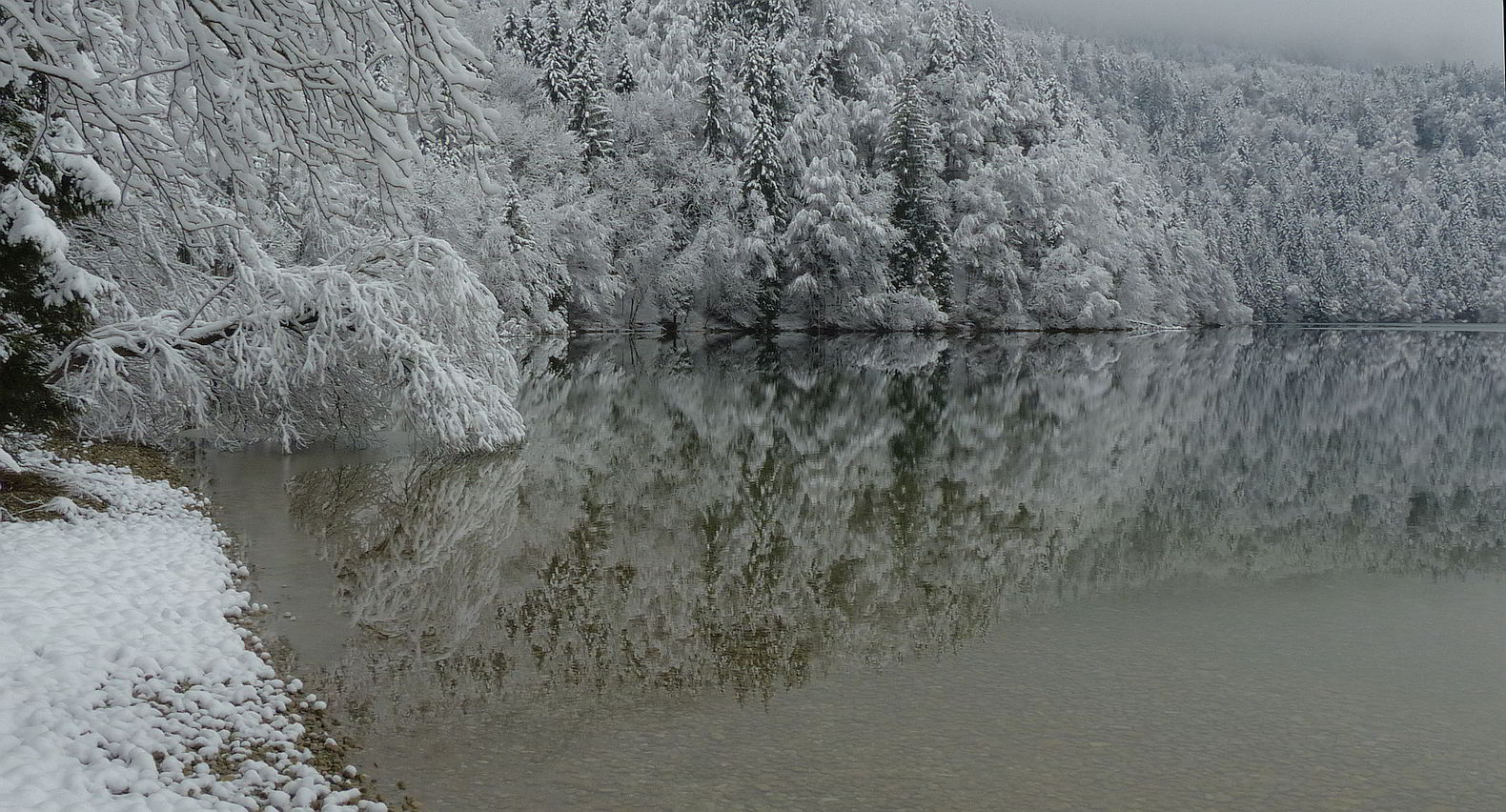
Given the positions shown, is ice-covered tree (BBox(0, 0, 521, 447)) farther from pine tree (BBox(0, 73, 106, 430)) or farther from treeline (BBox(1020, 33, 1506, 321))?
treeline (BBox(1020, 33, 1506, 321))

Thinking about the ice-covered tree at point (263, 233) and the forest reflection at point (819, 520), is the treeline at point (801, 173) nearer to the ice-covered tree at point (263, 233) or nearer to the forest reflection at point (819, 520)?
the forest reflection at point (819, 520)

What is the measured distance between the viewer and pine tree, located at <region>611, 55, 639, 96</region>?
50344 millimetres

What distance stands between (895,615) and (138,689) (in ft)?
17.2

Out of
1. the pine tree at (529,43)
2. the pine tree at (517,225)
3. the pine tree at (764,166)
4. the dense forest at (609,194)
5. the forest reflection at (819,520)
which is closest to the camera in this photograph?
the dense forest at (609,194)

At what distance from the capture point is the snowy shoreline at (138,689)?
4707mm

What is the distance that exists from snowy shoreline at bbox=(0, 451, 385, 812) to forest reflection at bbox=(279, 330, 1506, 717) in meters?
0.78

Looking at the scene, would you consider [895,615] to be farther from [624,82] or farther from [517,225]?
[624,82]

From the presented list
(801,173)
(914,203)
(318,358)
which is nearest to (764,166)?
(801,173)

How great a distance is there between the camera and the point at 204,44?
428 cm

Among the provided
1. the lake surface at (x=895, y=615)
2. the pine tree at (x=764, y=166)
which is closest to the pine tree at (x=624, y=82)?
the pine tree at (x=764, y=166)

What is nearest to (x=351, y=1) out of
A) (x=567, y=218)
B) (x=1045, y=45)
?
(x=567, y=218)

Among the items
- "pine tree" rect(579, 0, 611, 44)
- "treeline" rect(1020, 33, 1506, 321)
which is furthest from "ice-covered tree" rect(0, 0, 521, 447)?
"treeline" rect(1020, 33, 1506, 321)

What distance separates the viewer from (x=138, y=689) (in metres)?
5.71

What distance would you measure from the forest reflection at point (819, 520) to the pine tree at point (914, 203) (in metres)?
22.4
